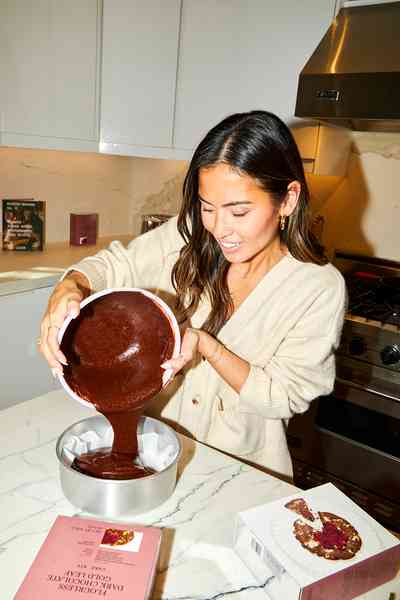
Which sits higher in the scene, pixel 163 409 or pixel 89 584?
pixel 89 584

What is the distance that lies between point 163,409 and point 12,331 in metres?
0.87

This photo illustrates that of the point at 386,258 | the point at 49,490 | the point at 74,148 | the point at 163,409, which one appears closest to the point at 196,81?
the point at 74,148

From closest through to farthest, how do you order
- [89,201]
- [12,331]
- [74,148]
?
[12,331] → [74,148] → [89,201]

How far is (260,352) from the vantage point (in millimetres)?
1161

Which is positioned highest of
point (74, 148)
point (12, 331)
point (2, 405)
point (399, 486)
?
point (74, 148)

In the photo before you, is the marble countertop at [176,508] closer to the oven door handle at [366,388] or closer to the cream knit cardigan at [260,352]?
the cream knit cardigan at [260,352]

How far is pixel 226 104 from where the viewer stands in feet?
6.54

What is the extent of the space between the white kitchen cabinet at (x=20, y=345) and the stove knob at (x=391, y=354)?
1.28 meters

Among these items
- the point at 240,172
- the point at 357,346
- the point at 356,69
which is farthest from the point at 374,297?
the point at 240,172

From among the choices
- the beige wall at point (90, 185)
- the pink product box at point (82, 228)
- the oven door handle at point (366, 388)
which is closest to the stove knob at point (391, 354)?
the oven door handle at point (366, 388)

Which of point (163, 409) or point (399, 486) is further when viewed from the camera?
point (399, 486)

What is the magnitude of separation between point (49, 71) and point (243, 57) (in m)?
0.72

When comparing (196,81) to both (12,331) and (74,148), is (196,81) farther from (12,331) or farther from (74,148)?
(12,331)

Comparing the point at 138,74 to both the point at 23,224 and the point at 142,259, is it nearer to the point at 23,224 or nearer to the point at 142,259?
the point at 23,224
